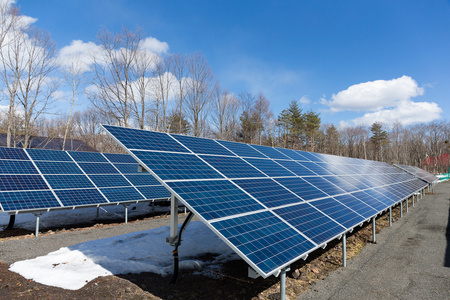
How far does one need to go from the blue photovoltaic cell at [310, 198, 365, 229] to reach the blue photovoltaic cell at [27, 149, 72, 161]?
1467 cm

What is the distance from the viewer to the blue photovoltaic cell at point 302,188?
8141mm

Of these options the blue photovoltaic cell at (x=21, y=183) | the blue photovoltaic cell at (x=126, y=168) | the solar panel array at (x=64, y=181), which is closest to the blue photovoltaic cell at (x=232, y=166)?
the solar panel array at (x=64, y=181)

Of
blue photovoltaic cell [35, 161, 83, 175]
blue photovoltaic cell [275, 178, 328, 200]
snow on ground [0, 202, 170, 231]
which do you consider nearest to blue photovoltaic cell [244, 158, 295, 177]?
blue photovoltaic cell [275, 178, 328, 200]

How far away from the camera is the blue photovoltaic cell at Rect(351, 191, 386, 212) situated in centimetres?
1056

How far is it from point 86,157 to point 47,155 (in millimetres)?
2191

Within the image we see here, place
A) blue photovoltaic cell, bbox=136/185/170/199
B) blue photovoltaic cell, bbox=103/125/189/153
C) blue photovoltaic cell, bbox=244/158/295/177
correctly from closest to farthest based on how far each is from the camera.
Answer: blue photovoltaic cell, bbox=103/125/189/153 < blue photovoltaic cell, bbox=244/158/295/177 < blue photovoltaic cell, bbox=136/185/170/199

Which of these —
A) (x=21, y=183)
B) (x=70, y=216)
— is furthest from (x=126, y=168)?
(x=21, y=183)

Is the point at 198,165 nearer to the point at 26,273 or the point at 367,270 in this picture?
the point at 26,273

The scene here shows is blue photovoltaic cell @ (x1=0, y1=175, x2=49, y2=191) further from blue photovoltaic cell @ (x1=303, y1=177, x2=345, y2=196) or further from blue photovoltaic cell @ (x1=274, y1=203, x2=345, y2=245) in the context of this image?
blue photovoltaic cell @ (x1=303, y1=177, x2=345, y2=196)

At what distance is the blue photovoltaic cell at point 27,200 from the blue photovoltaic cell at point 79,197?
36 centimetres

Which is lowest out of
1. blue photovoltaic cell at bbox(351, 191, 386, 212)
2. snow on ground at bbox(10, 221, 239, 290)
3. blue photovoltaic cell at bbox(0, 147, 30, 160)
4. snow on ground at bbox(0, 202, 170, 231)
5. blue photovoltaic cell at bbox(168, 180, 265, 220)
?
snow on ground at bbox(0, 202, 170, 231)

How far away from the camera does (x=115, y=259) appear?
26.0ft

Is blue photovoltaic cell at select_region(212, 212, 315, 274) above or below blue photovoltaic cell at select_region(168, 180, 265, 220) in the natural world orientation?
below

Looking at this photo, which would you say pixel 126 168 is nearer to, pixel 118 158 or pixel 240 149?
pixel 118 158
